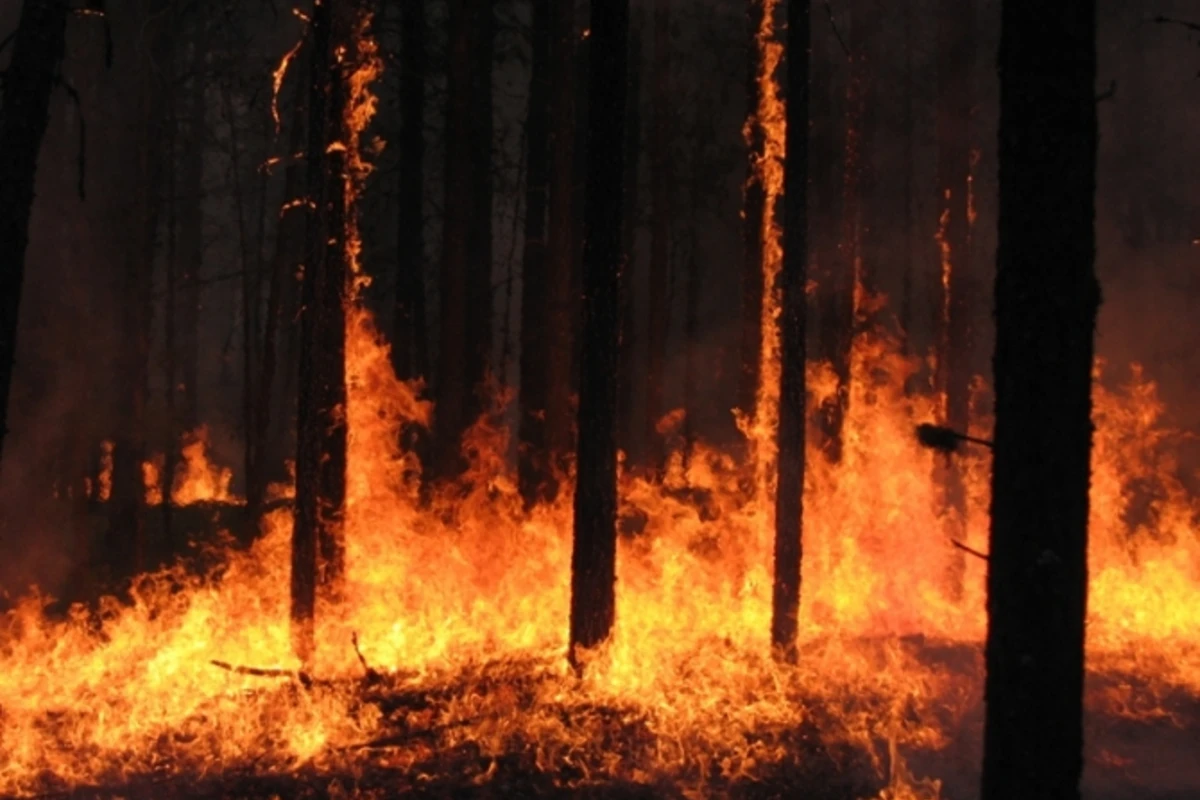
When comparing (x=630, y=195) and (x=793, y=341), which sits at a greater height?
(x=630, y=195)

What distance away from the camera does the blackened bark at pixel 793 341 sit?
11.8 metres

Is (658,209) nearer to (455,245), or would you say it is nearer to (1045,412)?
(455,245)

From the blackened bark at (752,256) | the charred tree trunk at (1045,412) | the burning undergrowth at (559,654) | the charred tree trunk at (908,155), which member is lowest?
the burning undergrowth at (559,654)

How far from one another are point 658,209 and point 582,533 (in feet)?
50.4

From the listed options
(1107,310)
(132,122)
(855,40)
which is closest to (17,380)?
(132,122)

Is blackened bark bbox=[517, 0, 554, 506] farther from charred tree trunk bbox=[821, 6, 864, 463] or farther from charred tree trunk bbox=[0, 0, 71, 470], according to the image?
charred tree trunk bbox=[0, 0, 71, 470]

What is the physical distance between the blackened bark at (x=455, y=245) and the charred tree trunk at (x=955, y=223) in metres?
7.70

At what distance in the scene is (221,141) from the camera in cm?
2433

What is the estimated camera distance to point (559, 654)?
38.0 feet

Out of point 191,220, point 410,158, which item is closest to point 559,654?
point 410,158

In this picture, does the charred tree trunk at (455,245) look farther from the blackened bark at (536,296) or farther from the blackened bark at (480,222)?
the blackened bark at (536,296)

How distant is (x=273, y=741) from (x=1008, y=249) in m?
7.32

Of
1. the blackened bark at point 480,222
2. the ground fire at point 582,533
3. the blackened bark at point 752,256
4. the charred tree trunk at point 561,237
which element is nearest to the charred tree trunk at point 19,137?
the ground fire at point 582,533

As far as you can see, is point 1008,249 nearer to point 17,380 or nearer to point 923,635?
point 923,635
